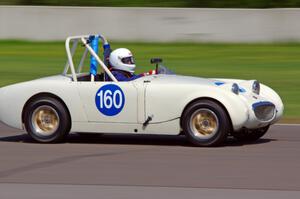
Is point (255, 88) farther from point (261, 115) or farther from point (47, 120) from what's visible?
point (47, 120)

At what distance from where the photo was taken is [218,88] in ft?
34.4

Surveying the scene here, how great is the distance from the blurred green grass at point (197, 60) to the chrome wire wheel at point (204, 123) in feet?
20.0

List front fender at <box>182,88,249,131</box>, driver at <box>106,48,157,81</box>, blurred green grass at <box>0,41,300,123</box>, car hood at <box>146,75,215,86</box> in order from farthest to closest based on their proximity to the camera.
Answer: blurred green grass at <box>0,41,300,123</box> → driver at <box>106,48,157,81</box> → car hood at <box>146,75,215,86</box> → front fender at <box>182,88,249,131</box>

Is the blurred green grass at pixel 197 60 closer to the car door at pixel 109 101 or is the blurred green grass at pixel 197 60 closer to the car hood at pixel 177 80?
the car hood at pixel 177 80

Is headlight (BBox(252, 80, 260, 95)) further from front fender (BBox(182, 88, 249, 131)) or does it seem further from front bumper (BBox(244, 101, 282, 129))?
front fender (BBox(182, 88, 249, 131))

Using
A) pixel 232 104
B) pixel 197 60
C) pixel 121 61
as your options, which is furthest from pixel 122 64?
pixel 197 60

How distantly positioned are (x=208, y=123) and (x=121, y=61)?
4.67 ft

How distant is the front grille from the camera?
10562 millimetres

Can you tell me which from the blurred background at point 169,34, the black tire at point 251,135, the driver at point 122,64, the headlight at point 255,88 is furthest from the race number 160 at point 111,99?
the blurred background at point 169,34

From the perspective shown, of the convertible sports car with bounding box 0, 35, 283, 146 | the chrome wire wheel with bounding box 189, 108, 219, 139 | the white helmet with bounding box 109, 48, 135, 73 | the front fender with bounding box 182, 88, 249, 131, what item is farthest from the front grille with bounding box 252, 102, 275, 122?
the white helmet with bounding box 109, 48, 135, 73

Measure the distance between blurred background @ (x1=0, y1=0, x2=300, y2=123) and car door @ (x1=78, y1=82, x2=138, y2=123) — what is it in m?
8.88

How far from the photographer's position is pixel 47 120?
437 inches

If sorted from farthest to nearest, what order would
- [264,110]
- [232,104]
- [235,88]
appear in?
[264,110] < [235,88] < [232,104]

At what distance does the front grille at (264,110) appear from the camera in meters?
10.6
